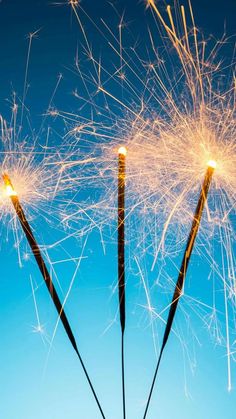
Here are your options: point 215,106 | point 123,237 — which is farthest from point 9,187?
point 215,106

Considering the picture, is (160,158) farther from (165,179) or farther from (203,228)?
(203,228)

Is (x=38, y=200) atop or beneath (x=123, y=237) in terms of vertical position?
atop

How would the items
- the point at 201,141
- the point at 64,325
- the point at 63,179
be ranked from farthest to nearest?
the point at 63,179
the point at 201,141
the point at 64,325

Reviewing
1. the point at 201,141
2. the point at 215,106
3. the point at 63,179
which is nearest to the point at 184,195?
the point at 201,141

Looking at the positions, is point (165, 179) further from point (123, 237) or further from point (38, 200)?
point (38, 200)

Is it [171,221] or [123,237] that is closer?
[123,237]

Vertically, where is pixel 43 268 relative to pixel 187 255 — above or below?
below

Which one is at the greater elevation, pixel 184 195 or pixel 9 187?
pixel 184 195

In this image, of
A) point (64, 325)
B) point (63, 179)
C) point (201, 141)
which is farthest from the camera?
point (63, 179)

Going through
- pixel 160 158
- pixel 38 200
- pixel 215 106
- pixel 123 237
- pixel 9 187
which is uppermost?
pixel 215 106
